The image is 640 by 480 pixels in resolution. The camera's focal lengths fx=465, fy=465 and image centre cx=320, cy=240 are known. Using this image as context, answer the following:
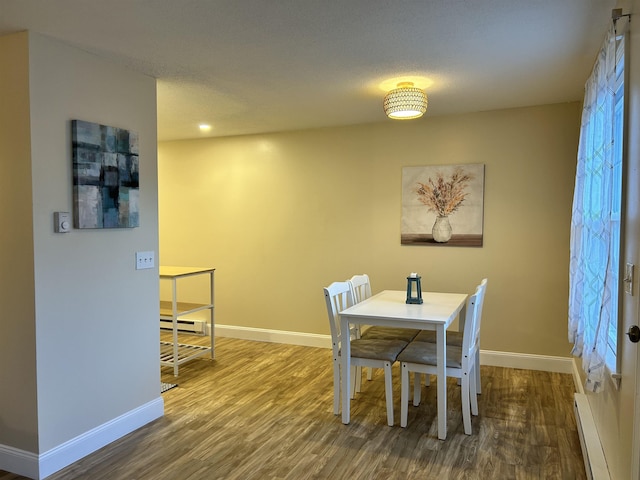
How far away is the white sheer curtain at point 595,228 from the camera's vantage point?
6.69 feet

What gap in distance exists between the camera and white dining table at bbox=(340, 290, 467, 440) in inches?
112

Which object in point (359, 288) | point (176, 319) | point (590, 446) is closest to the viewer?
point (590, 446)

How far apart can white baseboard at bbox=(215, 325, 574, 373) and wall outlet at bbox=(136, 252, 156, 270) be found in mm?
2268

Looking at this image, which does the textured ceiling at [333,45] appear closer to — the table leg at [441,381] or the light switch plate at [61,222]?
the light switch plate at [61,222]

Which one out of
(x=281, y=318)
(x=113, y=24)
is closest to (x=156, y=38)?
(x=113, y=24)

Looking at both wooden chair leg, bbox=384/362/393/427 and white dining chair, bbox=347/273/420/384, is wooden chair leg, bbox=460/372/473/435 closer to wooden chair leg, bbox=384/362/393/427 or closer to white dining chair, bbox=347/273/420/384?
wooden chair leg, bbox=384/362/393/427

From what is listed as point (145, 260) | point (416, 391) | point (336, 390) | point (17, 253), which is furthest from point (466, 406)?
point (17, 253)

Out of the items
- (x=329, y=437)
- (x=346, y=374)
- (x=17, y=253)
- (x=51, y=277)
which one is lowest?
(x=329, y=437)

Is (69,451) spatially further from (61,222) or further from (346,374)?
(346,374)

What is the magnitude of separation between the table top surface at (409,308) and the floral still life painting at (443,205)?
32.4 inches

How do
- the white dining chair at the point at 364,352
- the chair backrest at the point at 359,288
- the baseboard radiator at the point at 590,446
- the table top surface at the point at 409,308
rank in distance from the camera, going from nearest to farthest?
the baseboard radiator at the point at 590,446 < the table top surface at the point at 409,308 < the white dining chair at the point at 364,352 < the chair backrest at the point at 359,288

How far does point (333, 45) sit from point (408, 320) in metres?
1.68

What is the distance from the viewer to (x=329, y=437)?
2912mm

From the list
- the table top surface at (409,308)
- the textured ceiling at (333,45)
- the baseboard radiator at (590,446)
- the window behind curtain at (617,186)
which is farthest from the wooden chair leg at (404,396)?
the textured ceiling at (333,45)
